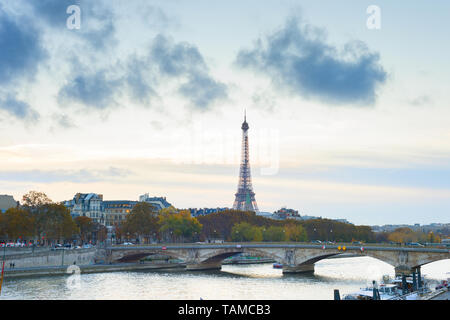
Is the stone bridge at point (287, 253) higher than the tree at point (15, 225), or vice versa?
the tree at point (15, 225)

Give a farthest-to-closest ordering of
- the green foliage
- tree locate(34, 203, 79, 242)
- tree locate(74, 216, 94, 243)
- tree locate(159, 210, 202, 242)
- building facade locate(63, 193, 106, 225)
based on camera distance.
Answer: building facade locate(63, 193, 106, 225)
tree locate(74, 216, 94, 243)
tree locate(159, 210, 202, 242)
the green foliage
tree locate(34, 203, 79, 242)

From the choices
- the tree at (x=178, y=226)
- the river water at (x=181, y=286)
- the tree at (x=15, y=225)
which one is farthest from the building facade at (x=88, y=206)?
the river water at (x=181, y=286)

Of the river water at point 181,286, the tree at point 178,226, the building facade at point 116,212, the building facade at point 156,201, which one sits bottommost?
the river water at point 181,286

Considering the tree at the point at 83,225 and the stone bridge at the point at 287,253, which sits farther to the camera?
the tree at the point at 83,225

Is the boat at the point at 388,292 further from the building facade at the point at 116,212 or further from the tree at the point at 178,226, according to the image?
the building facade at the point at 116,212

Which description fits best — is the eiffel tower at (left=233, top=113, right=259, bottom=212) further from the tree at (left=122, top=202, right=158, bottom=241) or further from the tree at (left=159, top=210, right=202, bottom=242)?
the tree at (left=122, top=202, right=158, bottom=241)

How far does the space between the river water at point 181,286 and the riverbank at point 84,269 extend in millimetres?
1782

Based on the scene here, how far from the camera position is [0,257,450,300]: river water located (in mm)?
42156

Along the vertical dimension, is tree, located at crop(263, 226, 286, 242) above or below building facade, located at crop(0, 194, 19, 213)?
below

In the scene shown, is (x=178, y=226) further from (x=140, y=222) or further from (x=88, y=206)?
(x=88, y=206)

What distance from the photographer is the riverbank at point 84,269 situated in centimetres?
5388

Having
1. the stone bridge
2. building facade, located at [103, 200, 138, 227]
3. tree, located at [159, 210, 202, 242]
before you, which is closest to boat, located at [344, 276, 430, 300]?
the stone bridge

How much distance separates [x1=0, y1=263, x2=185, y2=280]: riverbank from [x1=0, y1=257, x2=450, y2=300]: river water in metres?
1.78

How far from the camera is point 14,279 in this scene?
5150 cm
